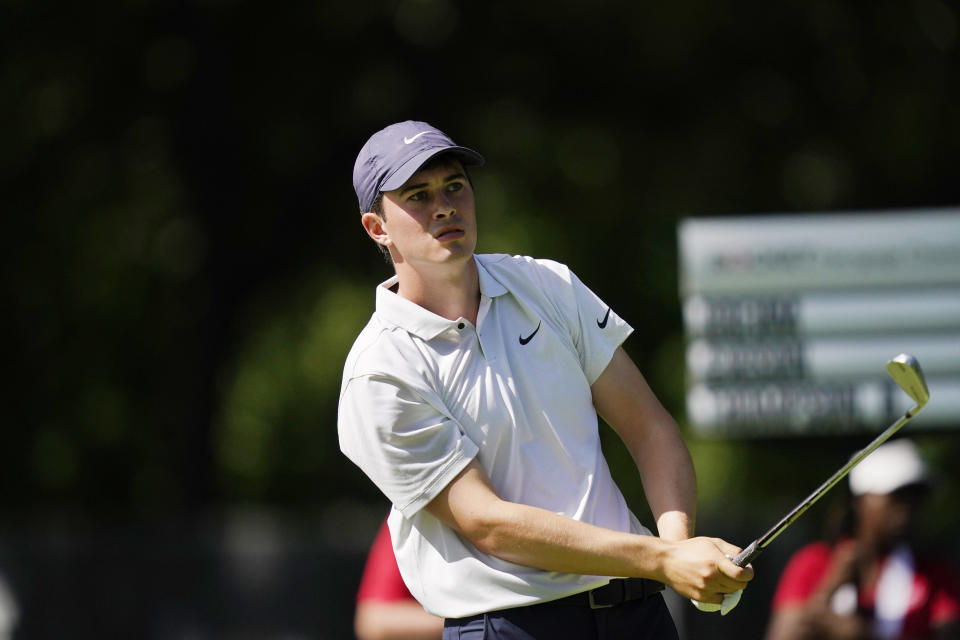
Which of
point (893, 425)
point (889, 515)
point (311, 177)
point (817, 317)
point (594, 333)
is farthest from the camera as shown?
point (311, 177)

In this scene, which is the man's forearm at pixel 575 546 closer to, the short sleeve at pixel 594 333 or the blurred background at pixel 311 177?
the short sleeve at pixel 594 333

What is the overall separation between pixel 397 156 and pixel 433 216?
14 cm

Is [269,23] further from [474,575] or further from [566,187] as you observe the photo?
[474,575]

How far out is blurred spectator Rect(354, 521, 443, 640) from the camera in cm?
373

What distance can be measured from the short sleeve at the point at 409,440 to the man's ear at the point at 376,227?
1.20 feet

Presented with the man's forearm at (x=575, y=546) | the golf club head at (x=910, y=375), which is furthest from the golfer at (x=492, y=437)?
the golf club head at (x=910, y=375)

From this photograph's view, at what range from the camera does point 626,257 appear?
10836 mm

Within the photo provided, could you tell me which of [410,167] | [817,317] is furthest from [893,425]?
[817,317]

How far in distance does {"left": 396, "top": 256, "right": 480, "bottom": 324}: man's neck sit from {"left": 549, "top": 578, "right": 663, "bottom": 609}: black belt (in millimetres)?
602

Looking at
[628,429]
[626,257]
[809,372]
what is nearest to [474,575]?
[628,429]

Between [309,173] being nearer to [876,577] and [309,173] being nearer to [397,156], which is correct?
[876,577]

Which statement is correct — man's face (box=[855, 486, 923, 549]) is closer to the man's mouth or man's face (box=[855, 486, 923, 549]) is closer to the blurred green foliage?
the man's mouth

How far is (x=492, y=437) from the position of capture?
285cm

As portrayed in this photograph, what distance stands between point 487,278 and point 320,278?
27.0ft
